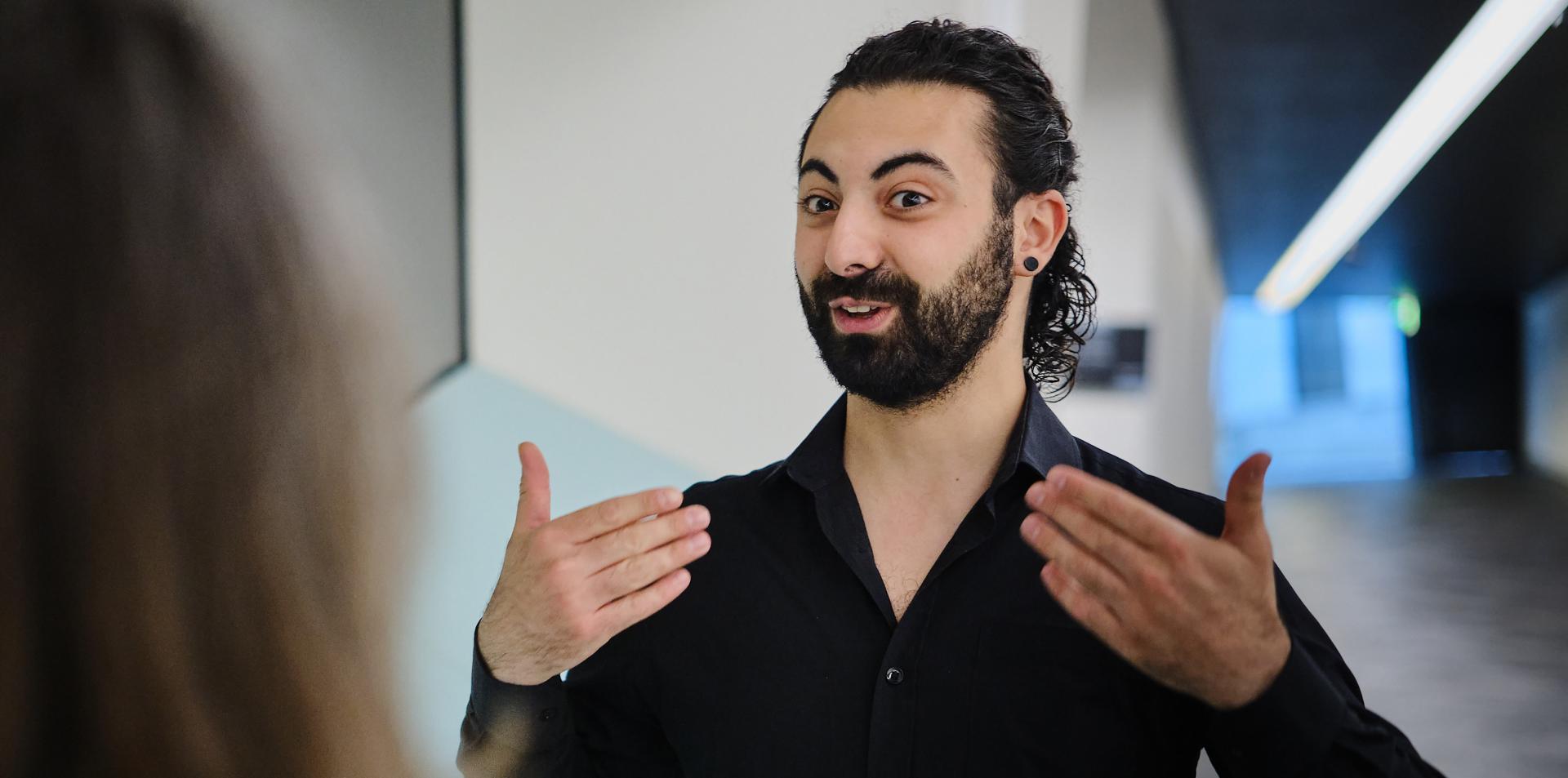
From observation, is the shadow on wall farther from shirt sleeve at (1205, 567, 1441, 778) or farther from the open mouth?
shirt sleeve at (1205, 567, 1441, 778)

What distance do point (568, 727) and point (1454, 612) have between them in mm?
7682

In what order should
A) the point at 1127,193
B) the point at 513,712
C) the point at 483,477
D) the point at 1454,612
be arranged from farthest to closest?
the point at 1454,612, the point at 1127,193, the point at 483,477, the point at 513,712

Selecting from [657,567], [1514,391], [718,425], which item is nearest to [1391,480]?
[1514,391]

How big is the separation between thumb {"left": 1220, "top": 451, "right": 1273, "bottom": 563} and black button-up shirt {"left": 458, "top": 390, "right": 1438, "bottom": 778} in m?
0.22

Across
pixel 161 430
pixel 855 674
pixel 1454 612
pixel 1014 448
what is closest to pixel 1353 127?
pixel 1454 612

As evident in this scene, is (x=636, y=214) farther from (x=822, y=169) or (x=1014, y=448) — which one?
(x=1014, y=448)

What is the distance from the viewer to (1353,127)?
6586mm

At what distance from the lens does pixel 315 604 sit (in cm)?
47

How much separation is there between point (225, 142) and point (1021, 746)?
43.8 inches

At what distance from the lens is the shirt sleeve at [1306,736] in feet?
3.53

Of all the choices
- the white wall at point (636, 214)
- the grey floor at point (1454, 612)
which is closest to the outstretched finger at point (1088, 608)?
the white wall at point (636, 214)

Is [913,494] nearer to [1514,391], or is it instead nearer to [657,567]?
[657,567]

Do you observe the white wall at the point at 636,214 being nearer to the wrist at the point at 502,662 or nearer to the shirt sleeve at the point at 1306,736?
the wrist at the point at 502,662

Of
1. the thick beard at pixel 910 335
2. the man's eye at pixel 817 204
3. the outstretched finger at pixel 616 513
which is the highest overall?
the man's eye at pixel 817 204
